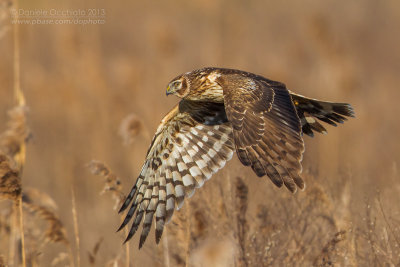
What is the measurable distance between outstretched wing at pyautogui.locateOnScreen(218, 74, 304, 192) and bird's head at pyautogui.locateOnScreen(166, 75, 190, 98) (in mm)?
654

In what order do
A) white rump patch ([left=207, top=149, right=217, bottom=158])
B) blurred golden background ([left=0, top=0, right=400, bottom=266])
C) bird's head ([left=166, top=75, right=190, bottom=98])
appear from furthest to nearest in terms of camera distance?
bird's head ([left=166, top=75, right=190, bottom=98]) → white rump patch ([left=207, top=149, right=217, bottom=158]) → blurred golden background ([left=0, top=0, right=400, bottom=266])

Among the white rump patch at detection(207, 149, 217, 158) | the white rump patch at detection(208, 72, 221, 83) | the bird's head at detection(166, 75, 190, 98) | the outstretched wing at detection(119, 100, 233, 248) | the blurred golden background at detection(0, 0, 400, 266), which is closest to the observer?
the blurred golden background at detection(0, 0, 400, 266)

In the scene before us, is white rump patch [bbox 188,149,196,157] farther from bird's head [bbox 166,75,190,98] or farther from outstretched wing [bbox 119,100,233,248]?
bird's head [bbox 166,75,190,98]

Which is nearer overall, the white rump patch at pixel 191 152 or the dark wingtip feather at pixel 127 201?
the dark wingtip feather at pixel 127 201

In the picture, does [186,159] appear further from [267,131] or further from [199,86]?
[267,131]

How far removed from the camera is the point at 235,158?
15.7ft

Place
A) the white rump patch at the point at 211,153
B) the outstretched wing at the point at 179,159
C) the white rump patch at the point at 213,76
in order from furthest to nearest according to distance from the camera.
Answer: the white rump patch at the point at 211,153 → the white rump patch at the point at 213,76 → the outstretched wing at the point at 179,159

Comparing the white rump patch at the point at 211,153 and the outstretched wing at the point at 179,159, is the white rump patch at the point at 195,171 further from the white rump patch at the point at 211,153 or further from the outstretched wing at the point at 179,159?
the white rump patch at the point at 211,153

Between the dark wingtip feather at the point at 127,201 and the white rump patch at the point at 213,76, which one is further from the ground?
the white rump patch at the point at 213,76

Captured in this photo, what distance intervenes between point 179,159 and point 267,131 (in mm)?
1023

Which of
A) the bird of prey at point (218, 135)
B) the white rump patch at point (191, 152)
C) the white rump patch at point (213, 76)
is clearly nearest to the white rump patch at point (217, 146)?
the bird of prey at point (218, 135)

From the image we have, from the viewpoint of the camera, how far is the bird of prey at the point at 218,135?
3922mm

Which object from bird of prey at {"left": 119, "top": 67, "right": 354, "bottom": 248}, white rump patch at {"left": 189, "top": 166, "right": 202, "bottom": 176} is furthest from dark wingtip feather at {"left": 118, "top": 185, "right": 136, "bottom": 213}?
white rump patch at {"left": 189, "top": 166, "right": 202, "bottom": 176}

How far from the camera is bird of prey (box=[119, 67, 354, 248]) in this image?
3922 mm
